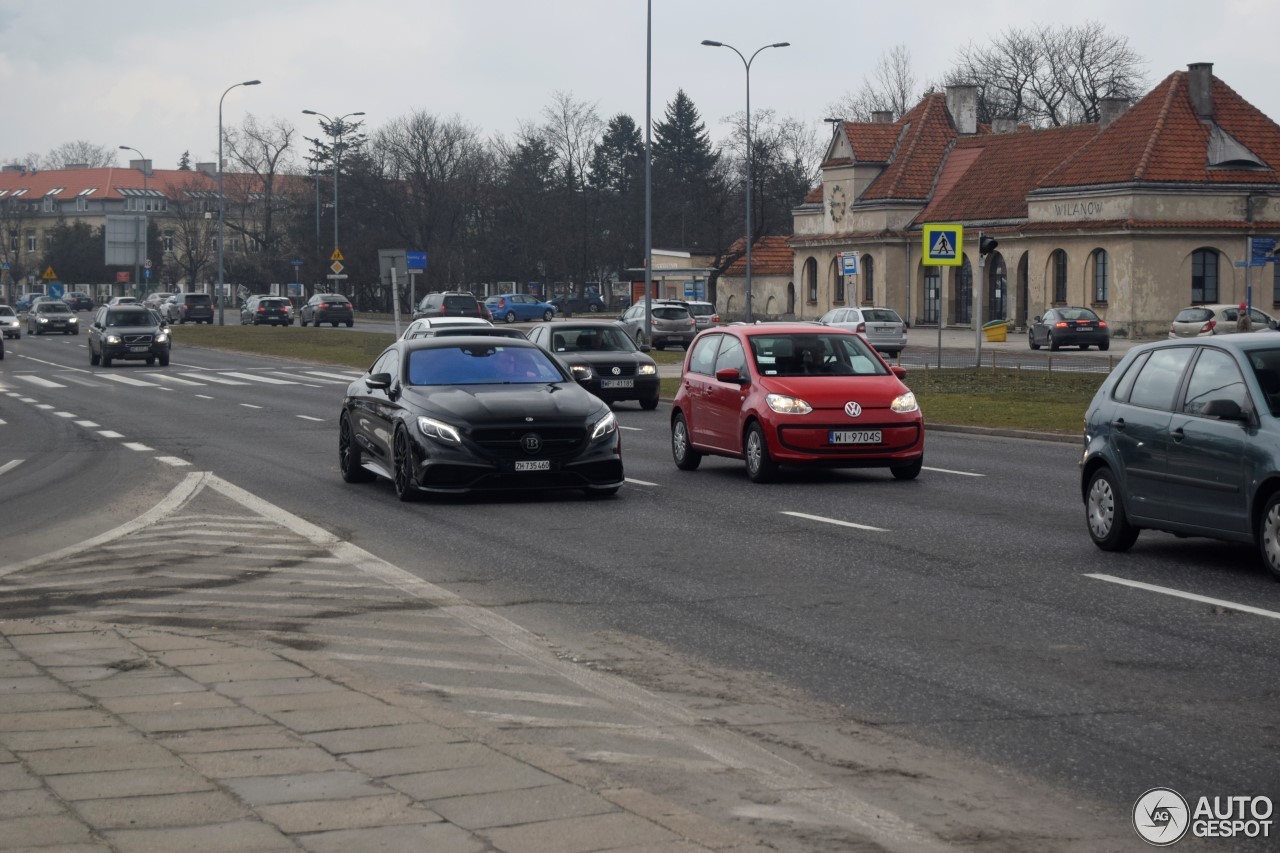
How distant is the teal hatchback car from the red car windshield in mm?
5875

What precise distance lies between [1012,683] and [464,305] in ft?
217

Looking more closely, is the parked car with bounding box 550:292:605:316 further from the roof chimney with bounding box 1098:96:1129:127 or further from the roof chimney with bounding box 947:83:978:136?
the roof chimney with bounding box 1098:96:1129:127

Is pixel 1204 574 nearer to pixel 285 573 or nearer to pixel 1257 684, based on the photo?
pixel 1257 684

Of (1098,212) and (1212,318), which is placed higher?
(1098,212)

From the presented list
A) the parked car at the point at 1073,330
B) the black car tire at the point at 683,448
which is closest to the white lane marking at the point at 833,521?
the black car tire at the point at 683,448

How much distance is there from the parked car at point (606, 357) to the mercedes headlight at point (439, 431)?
49.2ft

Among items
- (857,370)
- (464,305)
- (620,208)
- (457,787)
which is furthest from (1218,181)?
(620,208)

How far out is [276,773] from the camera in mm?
5922

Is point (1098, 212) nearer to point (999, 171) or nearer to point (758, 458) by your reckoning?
point (999, 171)

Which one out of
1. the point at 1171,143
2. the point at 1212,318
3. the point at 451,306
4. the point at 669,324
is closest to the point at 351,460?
the point at 669,324

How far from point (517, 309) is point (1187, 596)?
79.0 meters

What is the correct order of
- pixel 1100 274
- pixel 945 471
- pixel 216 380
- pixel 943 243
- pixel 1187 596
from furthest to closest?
pixel 1100 274, pixel 216 380, pixel 943 243, pixel 945 471, pixel 1187 596

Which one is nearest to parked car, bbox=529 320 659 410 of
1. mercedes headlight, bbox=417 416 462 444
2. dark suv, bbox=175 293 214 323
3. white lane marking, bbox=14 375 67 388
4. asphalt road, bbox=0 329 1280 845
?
asphalt road, bbox=0 329 1280 845

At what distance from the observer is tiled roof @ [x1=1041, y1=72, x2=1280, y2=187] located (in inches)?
2507
